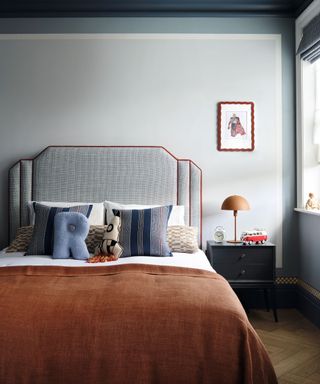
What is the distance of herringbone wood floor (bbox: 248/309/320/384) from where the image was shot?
2738 millimetres

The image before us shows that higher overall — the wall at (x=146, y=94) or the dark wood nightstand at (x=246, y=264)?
the wall at (x=146, y=94)

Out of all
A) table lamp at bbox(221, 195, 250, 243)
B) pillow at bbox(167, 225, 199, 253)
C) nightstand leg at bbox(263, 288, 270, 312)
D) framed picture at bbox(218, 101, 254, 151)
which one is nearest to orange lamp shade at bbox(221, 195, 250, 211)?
table lamp at bbox(221, 195, 250, 243)

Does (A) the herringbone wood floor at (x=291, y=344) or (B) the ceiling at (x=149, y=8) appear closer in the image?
(A) the herringbone wood floor at (x=291, y=344)

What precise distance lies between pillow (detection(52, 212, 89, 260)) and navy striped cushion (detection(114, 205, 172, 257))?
0.29 metres

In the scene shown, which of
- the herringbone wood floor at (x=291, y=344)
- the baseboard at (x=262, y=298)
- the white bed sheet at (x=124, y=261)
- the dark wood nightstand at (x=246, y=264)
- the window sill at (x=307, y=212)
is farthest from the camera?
the baseboard at (x=262, y=298)

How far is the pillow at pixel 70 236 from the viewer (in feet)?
11.0

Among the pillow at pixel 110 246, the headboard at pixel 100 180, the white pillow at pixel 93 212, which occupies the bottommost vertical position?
the pillow at pixel 110 246

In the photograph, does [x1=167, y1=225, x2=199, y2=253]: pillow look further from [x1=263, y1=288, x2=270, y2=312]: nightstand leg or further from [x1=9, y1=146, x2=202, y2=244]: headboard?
[x1=263, y1=288, x2=270, y2=312]: nightstand leg

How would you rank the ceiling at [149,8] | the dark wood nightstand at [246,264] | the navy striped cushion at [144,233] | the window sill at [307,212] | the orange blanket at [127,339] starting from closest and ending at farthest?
the orange blanket at [127,339] → the navy striped cushion at [144,233] → the window sill at [307,212] → the dark wood nightstand at [246,264] → the ceiling at [149,8]

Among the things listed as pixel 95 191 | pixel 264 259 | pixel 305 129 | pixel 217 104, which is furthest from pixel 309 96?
pixel 95 191

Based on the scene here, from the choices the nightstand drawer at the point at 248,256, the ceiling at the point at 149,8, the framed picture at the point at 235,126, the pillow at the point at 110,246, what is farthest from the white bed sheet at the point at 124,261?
the ceiling at the point at 149,8

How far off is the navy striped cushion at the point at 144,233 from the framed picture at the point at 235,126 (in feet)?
3.67

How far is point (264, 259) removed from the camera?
392 cm

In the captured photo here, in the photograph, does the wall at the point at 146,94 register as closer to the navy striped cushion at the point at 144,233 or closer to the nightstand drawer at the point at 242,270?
the nightstand drawer at the point at 242,270
